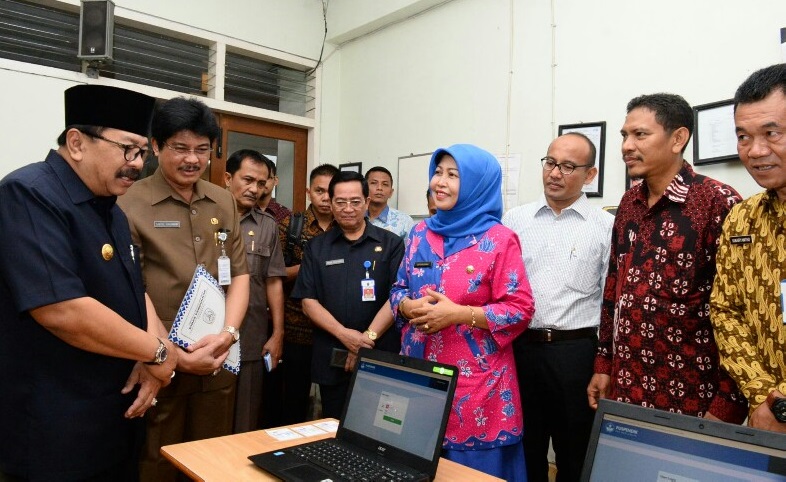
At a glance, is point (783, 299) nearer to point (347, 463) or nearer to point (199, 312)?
point (347, 463)

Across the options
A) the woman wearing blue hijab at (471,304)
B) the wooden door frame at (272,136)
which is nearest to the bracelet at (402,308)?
the woman wearing blue hijab at (471,304)

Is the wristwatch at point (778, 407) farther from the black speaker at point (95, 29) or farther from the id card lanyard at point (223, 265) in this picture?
the black speaker at point (95, 29)

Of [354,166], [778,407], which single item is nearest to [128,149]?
[778,407]

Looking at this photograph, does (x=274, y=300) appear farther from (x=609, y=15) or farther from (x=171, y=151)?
(x=609, y=15)

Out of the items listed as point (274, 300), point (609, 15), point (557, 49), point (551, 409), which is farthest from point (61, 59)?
point (551, 409)

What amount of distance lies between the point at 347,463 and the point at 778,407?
95 cm

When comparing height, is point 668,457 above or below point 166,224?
below

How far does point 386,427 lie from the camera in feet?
3.92

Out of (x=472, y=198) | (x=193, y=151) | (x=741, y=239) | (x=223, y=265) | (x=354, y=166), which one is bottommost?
(x=223, y=265)

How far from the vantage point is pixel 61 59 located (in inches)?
148

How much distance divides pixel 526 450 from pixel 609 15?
2.34 m

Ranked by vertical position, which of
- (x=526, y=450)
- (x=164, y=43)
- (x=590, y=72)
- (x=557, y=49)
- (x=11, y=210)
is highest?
(x=164, y=43)

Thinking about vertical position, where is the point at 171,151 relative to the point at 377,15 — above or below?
below

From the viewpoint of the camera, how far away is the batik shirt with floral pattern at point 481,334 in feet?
5.28
